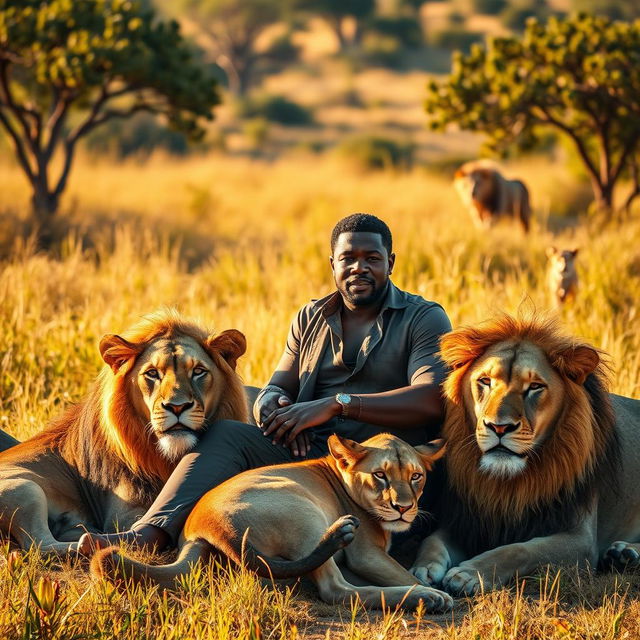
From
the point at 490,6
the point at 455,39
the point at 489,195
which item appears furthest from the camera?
the point at 490,6

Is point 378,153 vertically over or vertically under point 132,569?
over

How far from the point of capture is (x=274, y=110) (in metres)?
39.0

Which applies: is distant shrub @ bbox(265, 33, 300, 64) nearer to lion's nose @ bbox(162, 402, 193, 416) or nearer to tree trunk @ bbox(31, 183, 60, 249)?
tree trunk @ bbox(31, 183, 60, 249)

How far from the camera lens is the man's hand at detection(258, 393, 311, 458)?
5098mm

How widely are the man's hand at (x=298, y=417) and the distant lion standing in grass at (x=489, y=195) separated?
30.5 feet

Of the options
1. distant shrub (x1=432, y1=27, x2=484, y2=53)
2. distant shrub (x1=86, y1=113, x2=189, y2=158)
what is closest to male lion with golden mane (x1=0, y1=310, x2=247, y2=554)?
distant shrub (x1=86, y1=113, x2=189, y2=158)

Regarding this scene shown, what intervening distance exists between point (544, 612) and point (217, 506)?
4.06ft

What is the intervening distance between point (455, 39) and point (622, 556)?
50407 mm

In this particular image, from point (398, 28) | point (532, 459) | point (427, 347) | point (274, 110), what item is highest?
point (398, 28)

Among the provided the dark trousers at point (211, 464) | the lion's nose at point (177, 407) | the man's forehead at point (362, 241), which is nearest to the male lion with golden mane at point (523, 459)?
the man's forehead at point (362, 241)

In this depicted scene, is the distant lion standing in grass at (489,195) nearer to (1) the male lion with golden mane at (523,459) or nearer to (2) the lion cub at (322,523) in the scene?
(1) the male lion with golden mane at (523,459)

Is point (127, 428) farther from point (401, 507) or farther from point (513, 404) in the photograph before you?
point (513, 404)

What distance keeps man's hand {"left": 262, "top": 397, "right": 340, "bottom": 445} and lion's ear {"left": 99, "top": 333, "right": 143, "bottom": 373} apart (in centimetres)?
65

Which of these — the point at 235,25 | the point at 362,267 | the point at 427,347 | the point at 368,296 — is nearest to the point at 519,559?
the point at 427,347
